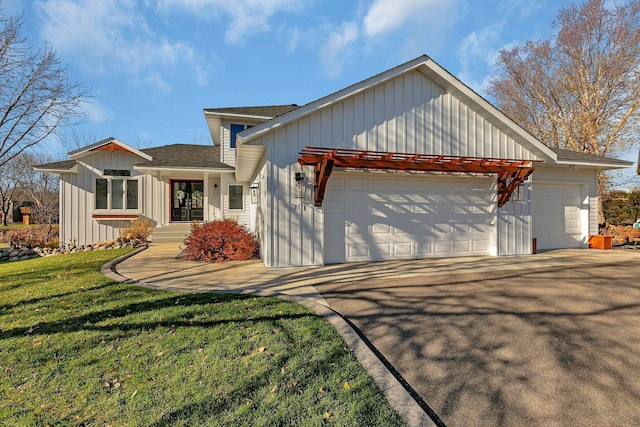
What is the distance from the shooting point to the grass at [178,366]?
7.47ft

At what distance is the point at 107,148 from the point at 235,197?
19.1 feet

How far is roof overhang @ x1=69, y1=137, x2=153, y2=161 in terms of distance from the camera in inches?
495

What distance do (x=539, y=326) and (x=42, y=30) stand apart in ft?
57.4

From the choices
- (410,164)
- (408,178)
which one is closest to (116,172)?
(408,178)

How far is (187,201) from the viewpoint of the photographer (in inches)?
555

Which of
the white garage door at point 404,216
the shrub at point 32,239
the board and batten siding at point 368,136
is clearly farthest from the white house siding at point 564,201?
the shrub at point 32,239

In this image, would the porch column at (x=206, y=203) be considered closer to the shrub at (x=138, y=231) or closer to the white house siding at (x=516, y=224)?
the shrub at (x=138, y=231)

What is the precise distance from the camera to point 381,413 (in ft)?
7.23

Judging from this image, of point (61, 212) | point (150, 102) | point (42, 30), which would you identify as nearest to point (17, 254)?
point (61, 212)

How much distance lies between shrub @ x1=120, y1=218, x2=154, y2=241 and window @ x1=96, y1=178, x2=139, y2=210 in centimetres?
106

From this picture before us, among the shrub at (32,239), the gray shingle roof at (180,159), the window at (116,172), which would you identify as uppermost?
the gray shingle roof at (180,159)

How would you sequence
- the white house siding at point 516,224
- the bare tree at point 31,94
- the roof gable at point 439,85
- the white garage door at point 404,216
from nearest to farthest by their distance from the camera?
the roof gable at point 439,85 < the white garage door at point 404,216 < the white house siding at point 516,224 < the bare tree at point 31,94

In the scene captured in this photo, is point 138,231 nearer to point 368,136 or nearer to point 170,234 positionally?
point 170,234

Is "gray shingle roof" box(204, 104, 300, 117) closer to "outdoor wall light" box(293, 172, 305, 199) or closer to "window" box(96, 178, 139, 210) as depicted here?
"window" box(96, 178, 139, 210)
